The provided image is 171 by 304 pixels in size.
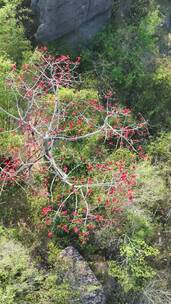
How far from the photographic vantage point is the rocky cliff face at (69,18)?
428 inches

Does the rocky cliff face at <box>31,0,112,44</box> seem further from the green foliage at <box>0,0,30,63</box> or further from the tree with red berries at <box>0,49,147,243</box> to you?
the tree with red berries at <box>0,49,147,243</box>

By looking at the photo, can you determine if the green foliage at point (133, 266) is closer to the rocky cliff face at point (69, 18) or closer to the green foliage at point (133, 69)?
the green foliage at point (133, 69)

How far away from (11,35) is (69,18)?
1.52 m

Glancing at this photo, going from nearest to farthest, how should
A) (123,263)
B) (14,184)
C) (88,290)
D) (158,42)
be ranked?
(88,290) < (123,263) < (14,184) < (158,42)

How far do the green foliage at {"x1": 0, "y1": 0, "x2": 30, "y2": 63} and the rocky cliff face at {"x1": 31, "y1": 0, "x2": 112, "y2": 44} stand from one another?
464 mm

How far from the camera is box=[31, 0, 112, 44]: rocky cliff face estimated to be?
428 inches

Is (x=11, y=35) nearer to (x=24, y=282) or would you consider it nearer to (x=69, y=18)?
(x=69, y=18)

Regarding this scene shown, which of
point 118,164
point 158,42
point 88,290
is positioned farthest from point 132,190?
point 158,42

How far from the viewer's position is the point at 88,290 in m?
8.23

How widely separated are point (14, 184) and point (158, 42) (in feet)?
19.3

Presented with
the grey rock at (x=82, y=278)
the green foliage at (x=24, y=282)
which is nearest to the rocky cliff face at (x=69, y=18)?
the grey rock at (x=82, y=278)

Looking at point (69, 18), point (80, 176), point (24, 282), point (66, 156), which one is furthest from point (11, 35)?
point (24, 282)

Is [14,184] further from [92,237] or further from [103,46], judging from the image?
[103,46]

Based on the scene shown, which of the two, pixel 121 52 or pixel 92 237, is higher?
pixel 121 52
